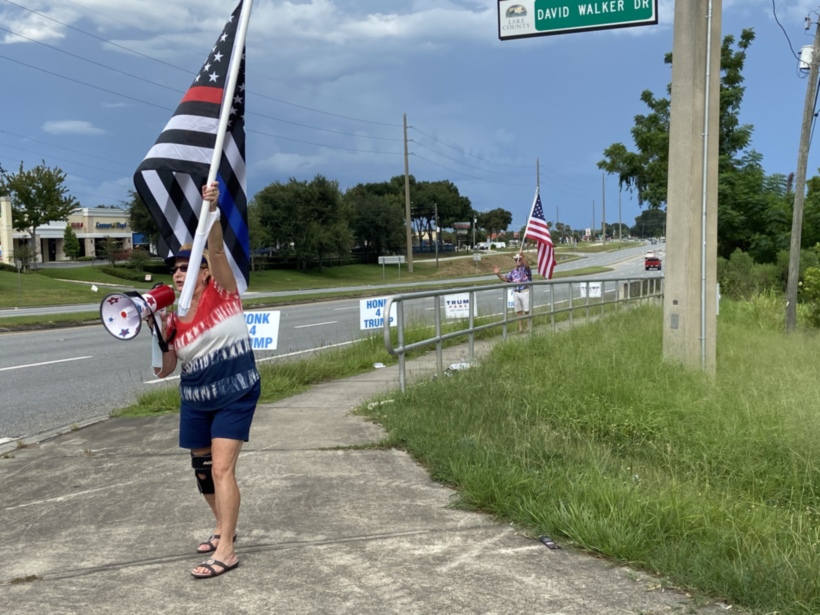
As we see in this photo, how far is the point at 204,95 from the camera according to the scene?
472cm

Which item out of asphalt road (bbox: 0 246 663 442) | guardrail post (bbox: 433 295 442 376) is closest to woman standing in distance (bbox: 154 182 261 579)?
asphalt road (bbox: 0 246 663 442)

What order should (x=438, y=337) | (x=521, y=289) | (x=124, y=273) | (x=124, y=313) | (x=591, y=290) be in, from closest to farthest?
(x=124, y=313)
(x=438, y=337)
(x=521, y=289)
(x=591, y=290)
(x=124, y=273)

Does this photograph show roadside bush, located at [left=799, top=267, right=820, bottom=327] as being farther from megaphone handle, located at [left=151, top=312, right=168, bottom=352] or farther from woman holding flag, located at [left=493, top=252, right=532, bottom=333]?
megaphone handle, located at [left=151, top=312, right=168, bottom=352]

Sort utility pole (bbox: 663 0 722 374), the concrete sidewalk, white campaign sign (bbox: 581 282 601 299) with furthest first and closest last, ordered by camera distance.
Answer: white campaign sign (bbox: 581 282 601 299)
utility pole (bbox: 663 0 722 374)
the concrete sidewalk

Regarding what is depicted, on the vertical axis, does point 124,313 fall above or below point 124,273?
above

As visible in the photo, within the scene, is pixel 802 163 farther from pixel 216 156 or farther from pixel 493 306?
pixel 216 156

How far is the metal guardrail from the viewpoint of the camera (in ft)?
29.5

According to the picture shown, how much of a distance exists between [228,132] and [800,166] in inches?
774

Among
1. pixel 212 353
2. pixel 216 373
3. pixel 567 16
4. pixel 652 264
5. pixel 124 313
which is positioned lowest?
pixel 652 264

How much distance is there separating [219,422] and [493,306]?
899 centimetres

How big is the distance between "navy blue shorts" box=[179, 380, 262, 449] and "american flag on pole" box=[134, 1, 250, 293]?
2.40 ft

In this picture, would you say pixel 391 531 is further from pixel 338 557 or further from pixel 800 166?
pixel 800 166

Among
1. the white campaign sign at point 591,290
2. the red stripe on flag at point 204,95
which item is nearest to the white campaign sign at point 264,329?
the red stripe on flag at point 204,95

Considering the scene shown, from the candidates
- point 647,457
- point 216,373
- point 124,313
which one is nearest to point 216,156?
point 124,313
